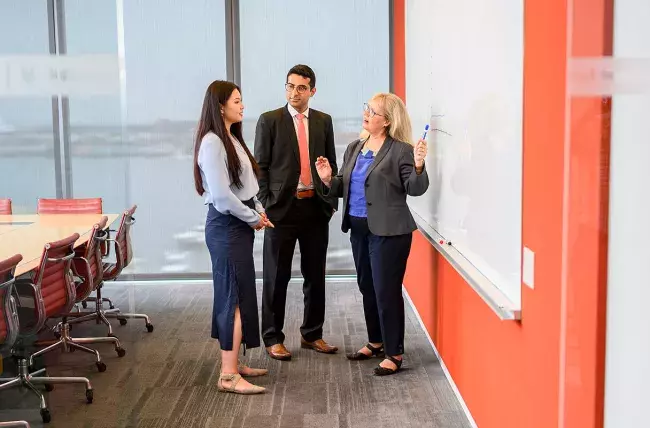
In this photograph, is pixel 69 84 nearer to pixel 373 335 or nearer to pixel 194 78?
pixel 373 335

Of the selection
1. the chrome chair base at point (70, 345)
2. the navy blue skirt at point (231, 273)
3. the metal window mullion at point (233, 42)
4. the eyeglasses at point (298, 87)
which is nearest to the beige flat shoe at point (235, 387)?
the navy blue skirt at point (231, 273)

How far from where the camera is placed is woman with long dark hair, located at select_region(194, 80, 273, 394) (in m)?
3.42

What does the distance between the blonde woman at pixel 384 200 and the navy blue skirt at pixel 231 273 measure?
61 cm

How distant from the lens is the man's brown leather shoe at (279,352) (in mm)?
4273

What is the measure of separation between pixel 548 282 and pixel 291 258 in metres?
2.45


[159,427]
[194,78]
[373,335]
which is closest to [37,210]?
[159,427]

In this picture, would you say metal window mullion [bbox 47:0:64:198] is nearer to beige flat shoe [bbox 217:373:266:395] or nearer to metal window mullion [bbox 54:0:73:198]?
metal window mullion [bbox 54:0:73:198]

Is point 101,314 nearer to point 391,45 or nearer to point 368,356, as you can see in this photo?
Result: point 368,356

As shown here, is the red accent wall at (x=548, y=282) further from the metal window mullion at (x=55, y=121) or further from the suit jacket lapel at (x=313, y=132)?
the metal window mullion at (x=55, y=121)

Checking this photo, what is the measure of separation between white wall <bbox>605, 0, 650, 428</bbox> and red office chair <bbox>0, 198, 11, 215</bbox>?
4.74ft

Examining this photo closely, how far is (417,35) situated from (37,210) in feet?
11.4

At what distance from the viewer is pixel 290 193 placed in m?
4.22

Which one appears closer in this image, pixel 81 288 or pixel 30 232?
pixel 30 232

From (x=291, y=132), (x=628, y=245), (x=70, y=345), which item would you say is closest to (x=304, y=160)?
(x=291, y=132)
